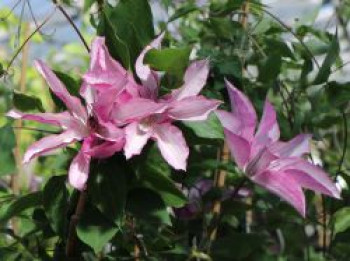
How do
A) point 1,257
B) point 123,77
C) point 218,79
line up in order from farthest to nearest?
point 218,79 < point 1,257 < point 123,77

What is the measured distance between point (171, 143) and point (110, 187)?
88 millimetres

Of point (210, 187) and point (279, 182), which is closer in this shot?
point (279, 182)

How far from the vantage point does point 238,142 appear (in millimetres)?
782

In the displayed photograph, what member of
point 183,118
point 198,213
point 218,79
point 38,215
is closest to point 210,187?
point 198,213

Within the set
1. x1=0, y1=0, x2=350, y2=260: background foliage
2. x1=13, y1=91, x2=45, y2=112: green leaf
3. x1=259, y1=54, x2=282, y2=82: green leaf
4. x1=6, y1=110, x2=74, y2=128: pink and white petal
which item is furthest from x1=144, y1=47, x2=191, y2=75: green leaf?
x1=259, y1=54, x2=282, y2=82: green leaf

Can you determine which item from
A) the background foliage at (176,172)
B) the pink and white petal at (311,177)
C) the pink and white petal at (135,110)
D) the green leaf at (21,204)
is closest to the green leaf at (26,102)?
the background foliage at (176,172)

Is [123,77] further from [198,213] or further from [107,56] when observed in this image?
[198,213]

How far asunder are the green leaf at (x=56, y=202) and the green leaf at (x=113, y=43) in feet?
0.56

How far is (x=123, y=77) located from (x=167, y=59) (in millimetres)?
59

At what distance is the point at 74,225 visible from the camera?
0.80 meters

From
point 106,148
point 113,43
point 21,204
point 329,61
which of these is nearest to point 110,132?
point 106,148

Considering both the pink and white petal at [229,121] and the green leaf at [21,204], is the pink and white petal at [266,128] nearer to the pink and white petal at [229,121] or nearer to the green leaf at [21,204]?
the pink and white petal at [229,121]

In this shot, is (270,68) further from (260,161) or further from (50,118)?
(50,118)

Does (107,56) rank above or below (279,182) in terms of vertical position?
above
